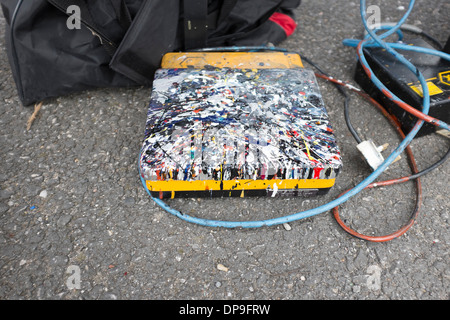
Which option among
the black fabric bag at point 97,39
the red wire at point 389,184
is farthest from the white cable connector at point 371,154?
the black fabric bag at point 97,39

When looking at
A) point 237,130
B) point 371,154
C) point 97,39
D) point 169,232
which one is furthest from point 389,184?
point 97,39

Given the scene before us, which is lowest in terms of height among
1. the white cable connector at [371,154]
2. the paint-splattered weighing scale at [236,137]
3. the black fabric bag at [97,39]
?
the white cable connector at [371,154]

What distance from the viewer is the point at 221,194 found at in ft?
3.38

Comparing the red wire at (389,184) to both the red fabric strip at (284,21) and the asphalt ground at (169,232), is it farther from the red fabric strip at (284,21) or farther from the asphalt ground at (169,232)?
the red fabric strip at (284,21)

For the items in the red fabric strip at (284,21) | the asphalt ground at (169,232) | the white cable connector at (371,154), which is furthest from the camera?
the red fabric strip at (284,21)

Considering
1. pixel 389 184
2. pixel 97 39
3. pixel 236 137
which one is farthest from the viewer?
pixel 97 39

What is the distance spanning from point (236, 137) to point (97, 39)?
24.1 inches

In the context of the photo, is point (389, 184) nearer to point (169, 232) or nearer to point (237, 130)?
point (237, 130)

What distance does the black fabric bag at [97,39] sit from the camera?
1146mm

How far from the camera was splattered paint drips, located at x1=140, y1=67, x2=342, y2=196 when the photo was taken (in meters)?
0.95

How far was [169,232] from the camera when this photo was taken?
998mm
